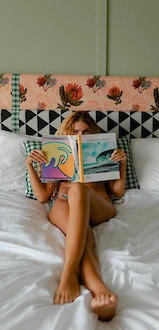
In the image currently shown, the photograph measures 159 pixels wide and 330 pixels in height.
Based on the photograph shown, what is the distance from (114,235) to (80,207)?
172 mm

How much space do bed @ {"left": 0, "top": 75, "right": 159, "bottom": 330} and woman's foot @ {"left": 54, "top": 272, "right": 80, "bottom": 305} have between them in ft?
0.06

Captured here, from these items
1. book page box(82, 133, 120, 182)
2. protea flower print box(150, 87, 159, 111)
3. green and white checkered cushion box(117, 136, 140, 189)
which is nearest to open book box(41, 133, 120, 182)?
book page box(82, 133, 120, 182)

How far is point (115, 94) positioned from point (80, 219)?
1.25 metres

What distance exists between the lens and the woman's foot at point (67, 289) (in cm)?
81

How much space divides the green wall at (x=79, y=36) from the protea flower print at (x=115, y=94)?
13 centimetres

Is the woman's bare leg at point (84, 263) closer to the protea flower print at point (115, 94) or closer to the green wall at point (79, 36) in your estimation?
the protea flower print at point (115, 94)

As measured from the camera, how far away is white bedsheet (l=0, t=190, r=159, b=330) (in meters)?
0.71

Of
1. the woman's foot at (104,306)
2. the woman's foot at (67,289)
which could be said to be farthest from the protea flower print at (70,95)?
the woman's foot at (104,306)

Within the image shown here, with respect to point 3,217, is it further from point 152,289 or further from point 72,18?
point 72,18

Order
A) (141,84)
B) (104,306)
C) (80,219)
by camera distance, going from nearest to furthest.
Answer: (104,306) → (80,219) → (141,84)

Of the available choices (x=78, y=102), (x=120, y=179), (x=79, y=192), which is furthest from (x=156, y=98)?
(x=79, y=192)

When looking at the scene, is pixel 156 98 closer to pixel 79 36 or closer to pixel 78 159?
pixel 79 36

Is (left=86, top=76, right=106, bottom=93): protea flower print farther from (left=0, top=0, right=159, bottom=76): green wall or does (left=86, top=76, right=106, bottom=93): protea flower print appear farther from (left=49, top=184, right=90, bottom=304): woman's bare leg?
(left=49, top=184, right=90, bottom=304): woman's bare leg

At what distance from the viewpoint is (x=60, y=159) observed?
58.1 inches
